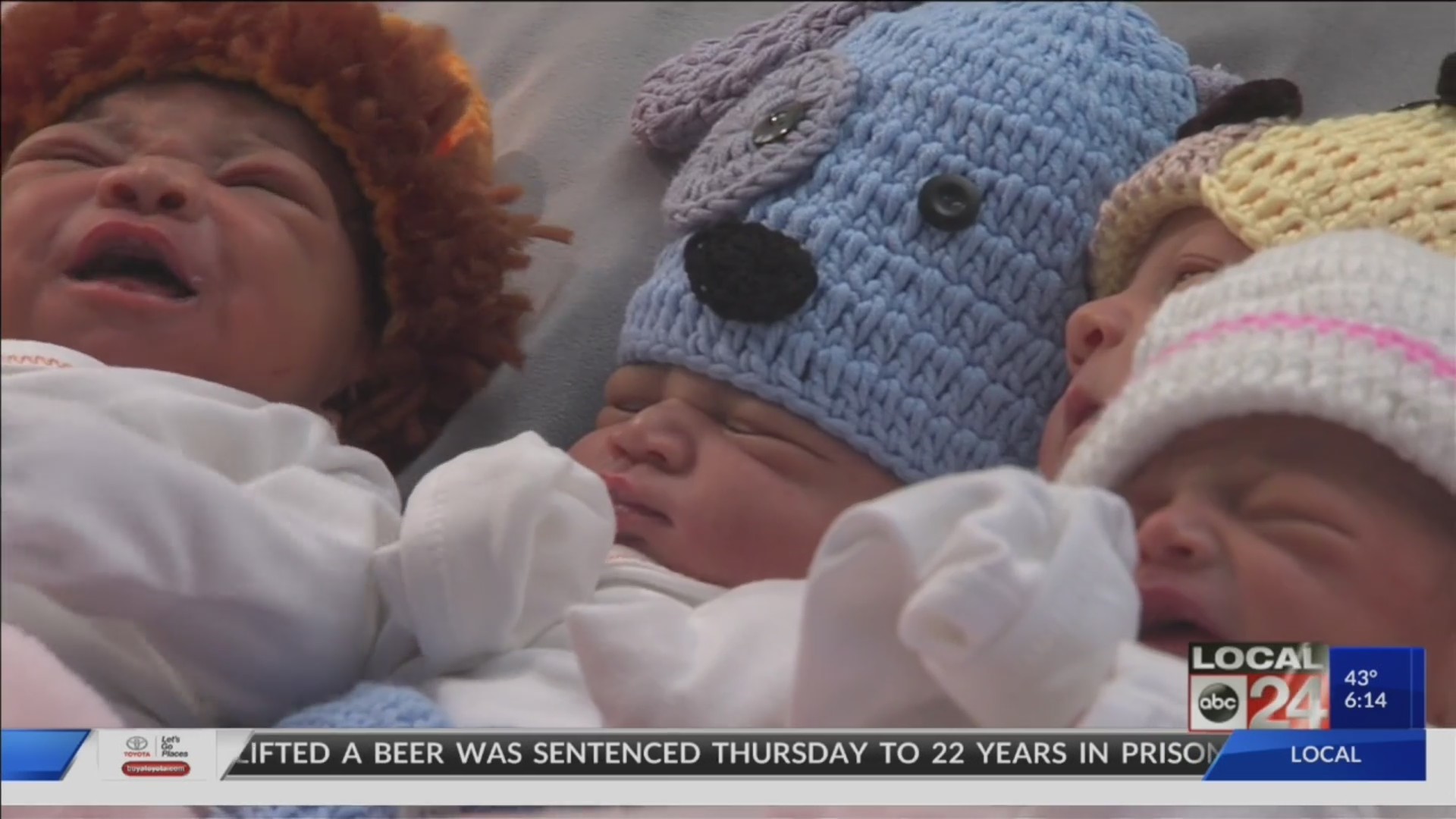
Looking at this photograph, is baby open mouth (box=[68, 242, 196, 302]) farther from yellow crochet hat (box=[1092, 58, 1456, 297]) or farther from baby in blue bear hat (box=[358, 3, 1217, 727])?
yellow crochet hat (box=[1092, 58, 1456, 297])

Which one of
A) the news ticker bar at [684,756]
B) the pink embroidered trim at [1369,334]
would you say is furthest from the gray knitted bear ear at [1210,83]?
the news ticker bar at [684,756]

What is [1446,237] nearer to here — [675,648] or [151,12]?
[675,648]

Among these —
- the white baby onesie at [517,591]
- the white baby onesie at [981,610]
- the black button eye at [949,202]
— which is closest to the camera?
the white baby onesie at [981,610]

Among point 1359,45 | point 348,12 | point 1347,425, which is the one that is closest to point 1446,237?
point 1347,425

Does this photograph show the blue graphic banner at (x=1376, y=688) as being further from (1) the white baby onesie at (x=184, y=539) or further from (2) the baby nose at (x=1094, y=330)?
(1) the white baby onesie at (x=184, y=539)

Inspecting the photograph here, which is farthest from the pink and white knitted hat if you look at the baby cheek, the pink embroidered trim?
the baby cheek

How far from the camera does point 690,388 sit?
23.1 inches

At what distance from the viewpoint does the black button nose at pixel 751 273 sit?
0.59 m

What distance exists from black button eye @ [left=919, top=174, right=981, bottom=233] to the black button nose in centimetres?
6

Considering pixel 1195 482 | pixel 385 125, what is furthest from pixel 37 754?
pixel 1195 482

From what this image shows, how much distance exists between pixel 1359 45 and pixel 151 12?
0.59m

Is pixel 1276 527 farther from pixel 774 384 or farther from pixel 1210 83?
pixel 1210 83

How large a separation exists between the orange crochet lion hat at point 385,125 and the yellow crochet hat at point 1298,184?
0.24 m

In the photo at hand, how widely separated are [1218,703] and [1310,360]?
118mm
